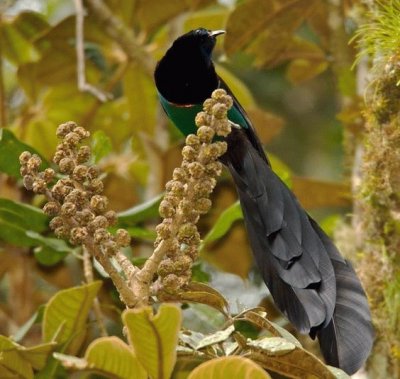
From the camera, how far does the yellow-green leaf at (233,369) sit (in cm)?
137

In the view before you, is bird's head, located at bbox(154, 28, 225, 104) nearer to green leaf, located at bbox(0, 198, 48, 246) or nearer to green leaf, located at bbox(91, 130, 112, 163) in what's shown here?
green leaf, located at bbox(91, 130, 112, 163)

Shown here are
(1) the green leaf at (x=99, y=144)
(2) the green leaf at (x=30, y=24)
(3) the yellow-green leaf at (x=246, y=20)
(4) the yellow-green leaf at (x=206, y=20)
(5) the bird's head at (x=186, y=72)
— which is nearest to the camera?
(5) the bird's head at (x=186, y=72)

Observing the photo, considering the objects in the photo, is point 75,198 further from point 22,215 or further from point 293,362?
point 22,215

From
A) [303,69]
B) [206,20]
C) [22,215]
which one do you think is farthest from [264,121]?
[22,215]

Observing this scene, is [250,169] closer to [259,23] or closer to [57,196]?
[57,196]

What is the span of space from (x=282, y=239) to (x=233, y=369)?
55 cm

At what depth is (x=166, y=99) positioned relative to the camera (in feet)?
7.15

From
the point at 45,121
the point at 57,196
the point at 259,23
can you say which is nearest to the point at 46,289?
the point at 45,121

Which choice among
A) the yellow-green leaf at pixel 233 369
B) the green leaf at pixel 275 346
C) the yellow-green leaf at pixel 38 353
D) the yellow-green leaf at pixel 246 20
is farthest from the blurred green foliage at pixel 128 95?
the yellow-green leaf at pixel 233 369

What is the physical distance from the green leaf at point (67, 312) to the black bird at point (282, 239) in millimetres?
357

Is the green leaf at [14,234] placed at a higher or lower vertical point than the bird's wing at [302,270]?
lower

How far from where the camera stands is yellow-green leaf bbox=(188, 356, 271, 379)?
1374 mm

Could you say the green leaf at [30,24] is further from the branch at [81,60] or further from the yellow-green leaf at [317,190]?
the yellow-green leaf at [317,190]

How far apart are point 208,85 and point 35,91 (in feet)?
3.62
